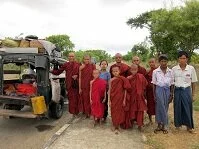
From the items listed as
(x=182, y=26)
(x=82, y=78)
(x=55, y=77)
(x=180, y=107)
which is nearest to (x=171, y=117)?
(x=180, y=107)

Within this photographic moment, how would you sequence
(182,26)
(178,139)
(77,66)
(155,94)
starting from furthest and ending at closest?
(182,26) → (77,66) → (155,94) → (178,139)

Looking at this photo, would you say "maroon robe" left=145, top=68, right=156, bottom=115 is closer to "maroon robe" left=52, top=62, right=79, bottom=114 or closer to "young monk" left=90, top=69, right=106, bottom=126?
"young monk" left=90, top=69, right=106, bottom=126

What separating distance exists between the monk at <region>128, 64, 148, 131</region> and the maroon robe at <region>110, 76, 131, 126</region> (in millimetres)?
220

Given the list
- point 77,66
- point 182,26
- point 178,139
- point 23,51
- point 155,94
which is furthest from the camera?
point 182,26

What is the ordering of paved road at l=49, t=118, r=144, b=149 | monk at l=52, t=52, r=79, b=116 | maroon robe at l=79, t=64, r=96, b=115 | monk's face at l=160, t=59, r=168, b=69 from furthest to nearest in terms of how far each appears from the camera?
monk at l=52, t=52, r=79, b=116 < maroon robe at l=79, t=64, r=96, b=115 < monk's face at l=160, t=59, r=168, b=69 < paved road at l=49, t=118, r=144, b=149

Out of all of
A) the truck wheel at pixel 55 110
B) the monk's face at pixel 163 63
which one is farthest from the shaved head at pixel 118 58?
the truck wheel at pixel 55 110

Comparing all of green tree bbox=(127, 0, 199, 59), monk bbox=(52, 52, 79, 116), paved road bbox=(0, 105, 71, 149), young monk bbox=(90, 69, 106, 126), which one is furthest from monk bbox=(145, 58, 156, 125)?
green tree bbox=(127, 0, 199, 59)

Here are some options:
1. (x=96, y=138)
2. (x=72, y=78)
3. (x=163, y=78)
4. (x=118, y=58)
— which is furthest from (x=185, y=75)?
(x=72, y=78)

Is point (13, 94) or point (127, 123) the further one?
point (13, 94)

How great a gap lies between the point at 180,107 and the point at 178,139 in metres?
0.91

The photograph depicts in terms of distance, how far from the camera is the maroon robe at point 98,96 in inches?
371

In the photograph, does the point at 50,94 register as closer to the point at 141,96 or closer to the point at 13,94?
the point at 13,94

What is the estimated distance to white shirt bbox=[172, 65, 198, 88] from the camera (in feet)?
28.9

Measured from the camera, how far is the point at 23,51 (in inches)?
386
